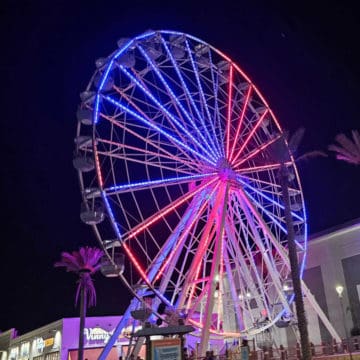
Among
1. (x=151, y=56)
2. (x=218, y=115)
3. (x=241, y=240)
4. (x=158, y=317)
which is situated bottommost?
(x=158, y=317)

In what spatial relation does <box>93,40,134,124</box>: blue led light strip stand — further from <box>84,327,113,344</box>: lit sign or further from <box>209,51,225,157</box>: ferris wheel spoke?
<box>84,327,113,344</box>: lit sign

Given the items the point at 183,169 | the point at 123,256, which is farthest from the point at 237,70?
the point at 123,256

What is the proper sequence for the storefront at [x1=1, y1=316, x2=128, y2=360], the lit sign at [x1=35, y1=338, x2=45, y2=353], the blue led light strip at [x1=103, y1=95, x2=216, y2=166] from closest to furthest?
the blue led light strip at [x1=103, y1=95, x2=216, y2=166]
the storefront at [x1=1, y1=316, x2=128, y2=360]
the lit sign at [x1=35, y1=338, x2=45, y2=353]

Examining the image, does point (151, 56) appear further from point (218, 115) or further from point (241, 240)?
point (241, 240)

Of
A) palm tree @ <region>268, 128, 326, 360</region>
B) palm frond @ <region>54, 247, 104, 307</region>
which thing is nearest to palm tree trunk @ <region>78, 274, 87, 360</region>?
palm frond @ <region>54, 247, 104, 307</region>

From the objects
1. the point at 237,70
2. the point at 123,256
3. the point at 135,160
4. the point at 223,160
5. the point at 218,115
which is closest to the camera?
the point at 123,256

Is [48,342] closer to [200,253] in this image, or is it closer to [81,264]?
[81,264]

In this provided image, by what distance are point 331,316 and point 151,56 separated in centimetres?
2157

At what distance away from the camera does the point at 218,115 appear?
25.8 metres

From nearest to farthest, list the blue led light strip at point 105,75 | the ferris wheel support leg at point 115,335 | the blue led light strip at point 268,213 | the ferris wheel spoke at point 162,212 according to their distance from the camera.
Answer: the ferris wheel spoke at point 162,212, the blue led light strip at point 105,75, the ferris wheel support leg at point 115,335, the blue led light strip at point 268,213

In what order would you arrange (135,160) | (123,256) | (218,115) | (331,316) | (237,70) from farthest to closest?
(331,316)
(237,70)
(218,115)
(135,160)
(123,256)

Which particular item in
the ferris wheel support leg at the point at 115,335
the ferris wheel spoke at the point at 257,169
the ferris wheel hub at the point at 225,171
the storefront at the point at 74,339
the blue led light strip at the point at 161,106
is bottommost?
the ferris wheel support leg at the point at 115,335

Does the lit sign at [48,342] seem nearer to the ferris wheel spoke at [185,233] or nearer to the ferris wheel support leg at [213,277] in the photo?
the ferris wheel spoke at [185,233]

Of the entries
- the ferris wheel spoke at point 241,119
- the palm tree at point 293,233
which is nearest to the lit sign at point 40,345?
the ferris wheel spoke at point 241,119
